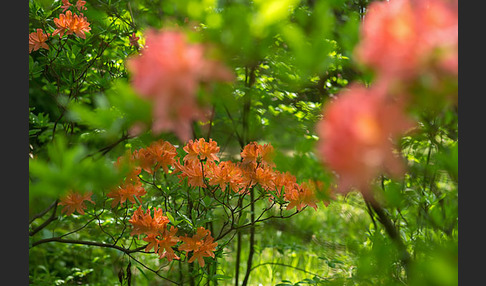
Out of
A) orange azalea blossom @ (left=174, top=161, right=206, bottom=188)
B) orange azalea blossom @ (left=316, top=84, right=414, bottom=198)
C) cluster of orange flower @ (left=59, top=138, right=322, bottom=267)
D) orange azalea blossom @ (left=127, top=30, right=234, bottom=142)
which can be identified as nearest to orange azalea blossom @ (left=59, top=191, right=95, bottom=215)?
cluster of orange flower @ (left=59, top=138, right=322, bottom=267)

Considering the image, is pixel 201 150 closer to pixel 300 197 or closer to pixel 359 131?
pixel 300 197

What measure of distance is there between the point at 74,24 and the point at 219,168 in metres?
0.58

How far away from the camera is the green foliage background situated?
590 mm

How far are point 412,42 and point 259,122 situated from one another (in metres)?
1.13

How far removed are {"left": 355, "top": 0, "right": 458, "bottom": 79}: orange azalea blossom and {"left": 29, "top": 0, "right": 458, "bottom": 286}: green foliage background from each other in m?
0.13

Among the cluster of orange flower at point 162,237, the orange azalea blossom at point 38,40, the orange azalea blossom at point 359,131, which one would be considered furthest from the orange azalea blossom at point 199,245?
the orange azalea blossom at point 359,131

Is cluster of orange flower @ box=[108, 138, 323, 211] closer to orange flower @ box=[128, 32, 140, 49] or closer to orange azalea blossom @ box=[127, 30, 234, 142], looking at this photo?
orange flower @ box=[128, 32, 140, 49]

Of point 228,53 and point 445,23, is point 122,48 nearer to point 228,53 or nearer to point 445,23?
point 228,53

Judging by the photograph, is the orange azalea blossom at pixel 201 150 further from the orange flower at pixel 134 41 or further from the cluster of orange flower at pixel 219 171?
the orange flower at pixel 134 41

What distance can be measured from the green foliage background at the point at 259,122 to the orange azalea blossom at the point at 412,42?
0.42 ft

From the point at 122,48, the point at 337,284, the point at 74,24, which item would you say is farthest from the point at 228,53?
the point at 122,48

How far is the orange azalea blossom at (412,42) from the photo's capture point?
0.41 m

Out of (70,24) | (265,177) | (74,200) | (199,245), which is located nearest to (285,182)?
(265,177)

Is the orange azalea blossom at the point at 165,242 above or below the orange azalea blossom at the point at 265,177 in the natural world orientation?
below
